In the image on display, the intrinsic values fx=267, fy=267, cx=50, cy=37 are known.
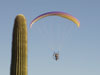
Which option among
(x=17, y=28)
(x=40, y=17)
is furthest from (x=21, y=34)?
(x=40, y=17)

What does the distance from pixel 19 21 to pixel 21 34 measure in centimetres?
134

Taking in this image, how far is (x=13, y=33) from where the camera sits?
77.7 ft

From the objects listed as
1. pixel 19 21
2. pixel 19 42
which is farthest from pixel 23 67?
pixel 19 21

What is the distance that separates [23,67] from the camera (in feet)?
73.9

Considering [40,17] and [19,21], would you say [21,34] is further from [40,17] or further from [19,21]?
[40,17]

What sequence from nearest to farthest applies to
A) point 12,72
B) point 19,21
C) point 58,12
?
A: point 12,72 → point 19,21 → point 58,12

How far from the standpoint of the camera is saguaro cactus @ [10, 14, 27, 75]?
2247 cm

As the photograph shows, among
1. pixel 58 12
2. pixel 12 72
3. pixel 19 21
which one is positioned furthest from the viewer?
pixel 58 12

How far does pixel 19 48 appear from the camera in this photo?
75.6 feet

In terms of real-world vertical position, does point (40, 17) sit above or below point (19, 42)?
above

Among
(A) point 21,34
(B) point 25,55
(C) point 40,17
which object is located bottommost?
(B) point 25,55

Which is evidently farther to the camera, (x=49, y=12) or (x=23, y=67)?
(x=49, y=12)

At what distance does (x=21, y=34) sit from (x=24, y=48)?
4.10 ft

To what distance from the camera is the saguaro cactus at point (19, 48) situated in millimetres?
22469
